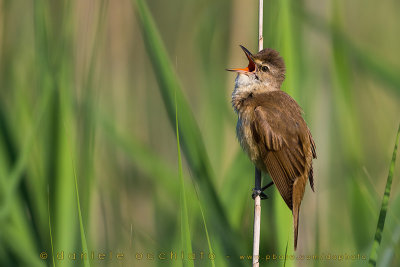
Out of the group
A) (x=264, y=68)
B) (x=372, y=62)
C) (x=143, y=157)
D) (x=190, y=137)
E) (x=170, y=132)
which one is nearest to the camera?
(x=190, y=137)

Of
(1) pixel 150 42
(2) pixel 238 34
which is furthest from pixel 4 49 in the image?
(2) pixel 238 34

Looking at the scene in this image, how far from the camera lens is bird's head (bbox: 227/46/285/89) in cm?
283

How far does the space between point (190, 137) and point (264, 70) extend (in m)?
0.86

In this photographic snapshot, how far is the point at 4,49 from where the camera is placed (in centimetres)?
297

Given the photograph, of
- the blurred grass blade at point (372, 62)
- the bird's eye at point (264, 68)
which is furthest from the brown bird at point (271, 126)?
the blurred grass blade at point (372, 62)

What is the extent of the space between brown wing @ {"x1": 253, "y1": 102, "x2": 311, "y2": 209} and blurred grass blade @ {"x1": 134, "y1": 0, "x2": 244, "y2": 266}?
587mm

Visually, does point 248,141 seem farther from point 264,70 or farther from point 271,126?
point 264,70

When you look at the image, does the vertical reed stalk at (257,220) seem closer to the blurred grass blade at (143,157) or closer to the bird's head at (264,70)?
the bird's head at (264,70)

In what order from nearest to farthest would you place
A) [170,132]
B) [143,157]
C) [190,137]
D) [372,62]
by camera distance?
1. [190,137]
2. [143,157]
3. [372,62]
4. [170,132]

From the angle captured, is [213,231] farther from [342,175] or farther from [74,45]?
[74,45]

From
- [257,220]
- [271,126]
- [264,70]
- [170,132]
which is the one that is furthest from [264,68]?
[257,220]

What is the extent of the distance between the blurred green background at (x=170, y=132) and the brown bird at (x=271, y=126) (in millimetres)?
105

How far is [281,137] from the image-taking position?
9.32 feet

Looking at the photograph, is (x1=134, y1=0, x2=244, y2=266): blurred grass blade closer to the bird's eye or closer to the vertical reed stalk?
the vertical reed stalk
